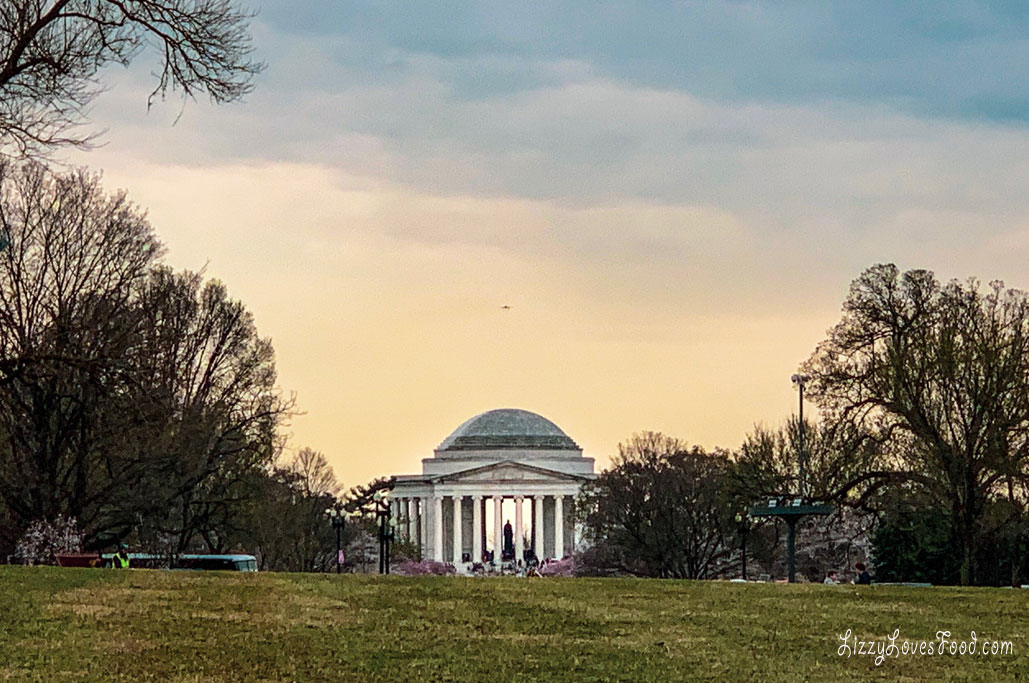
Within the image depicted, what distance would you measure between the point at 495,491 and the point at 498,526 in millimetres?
6698

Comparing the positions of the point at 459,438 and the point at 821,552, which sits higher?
the point at 459,438

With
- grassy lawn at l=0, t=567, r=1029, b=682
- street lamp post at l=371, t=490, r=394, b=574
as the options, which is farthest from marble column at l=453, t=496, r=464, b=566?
grassy lawn at l=0, t=567, r=1029, b=682

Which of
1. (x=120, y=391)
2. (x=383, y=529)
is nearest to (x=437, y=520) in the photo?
(x=383, y=529)

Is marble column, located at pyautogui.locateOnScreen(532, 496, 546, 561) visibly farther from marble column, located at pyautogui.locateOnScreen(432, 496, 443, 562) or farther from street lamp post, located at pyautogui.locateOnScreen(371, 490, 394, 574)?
street lamp post, located at pyautogui.locateOnScreen(371, 490, 394, 574)

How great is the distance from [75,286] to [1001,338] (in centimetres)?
2361

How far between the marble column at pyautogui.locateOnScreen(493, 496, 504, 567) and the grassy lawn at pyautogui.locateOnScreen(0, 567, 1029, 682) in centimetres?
12256

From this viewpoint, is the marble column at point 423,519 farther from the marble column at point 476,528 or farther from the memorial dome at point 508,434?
the memorial dome at point 508,434

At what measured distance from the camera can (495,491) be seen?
148 m

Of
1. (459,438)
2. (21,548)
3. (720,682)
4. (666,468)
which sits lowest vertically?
(720,682)

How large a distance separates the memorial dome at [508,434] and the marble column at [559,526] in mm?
8487

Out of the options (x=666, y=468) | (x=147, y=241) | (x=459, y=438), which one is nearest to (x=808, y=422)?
(x=666, y=468)

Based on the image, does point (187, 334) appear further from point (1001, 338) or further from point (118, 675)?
point (118, 675)

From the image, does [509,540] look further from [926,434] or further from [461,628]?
[461,628]

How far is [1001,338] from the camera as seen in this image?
4775cm
